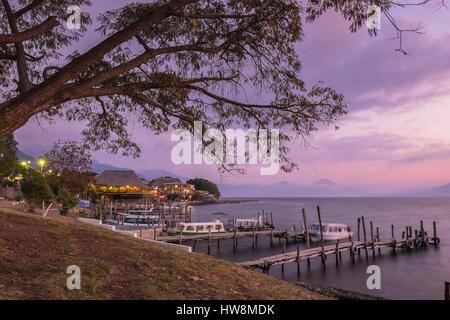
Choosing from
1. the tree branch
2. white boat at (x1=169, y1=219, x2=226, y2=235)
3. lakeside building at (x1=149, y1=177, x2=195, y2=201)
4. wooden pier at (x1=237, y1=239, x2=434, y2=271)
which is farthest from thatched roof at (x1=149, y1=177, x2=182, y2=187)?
the tree branch

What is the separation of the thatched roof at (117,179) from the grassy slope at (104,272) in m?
68.7

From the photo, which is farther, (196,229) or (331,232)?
(331,232)

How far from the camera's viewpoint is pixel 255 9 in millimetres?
9297

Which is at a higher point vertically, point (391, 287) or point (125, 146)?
point (125, 146)

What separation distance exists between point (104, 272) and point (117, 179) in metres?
73.9

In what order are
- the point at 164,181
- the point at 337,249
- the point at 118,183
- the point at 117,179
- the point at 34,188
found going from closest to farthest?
the point at 34,188
the point at 337,249
the point at 118,183
the point at 117,179
the point at 164,181

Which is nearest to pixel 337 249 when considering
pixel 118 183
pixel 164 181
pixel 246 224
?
pixel 246 224

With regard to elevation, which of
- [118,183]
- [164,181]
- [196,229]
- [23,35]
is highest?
[164,181]

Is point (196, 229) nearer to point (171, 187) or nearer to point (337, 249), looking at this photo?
point (337, 249)

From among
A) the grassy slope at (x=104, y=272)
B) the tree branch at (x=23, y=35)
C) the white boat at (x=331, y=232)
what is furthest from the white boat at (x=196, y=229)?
the tree branch at (x=23, y=35)

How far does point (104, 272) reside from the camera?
8039 mm
